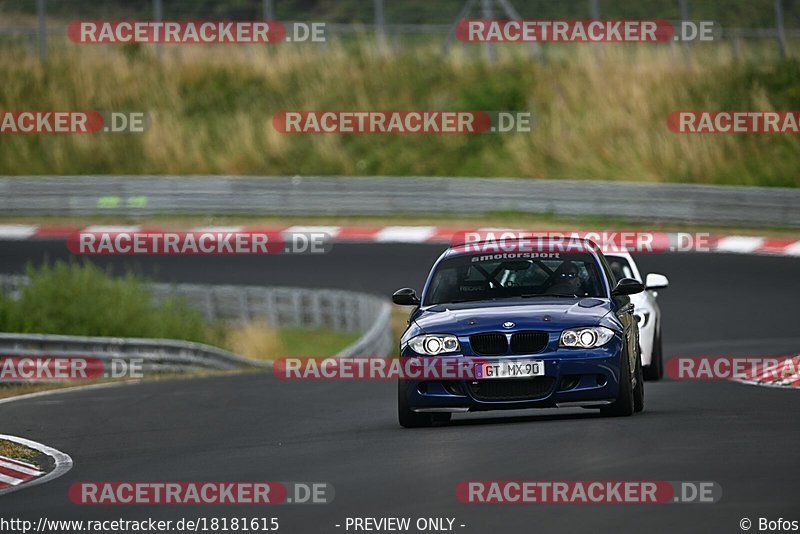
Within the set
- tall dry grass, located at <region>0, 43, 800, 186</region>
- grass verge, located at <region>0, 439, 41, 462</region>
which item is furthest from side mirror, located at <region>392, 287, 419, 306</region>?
tall dry grass, located at <region>0, 43, 800, 186</region>

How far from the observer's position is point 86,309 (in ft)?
78.8

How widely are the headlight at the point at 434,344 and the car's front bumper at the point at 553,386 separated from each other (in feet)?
0.74

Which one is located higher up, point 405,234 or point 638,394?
point 405,234

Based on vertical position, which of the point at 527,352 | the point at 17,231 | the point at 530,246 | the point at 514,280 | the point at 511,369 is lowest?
the point at 511,369

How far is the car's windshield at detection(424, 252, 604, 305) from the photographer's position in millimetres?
12891

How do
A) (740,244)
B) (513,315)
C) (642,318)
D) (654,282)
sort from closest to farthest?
1. (513,315)
2. (654,282)
3. (642,318)
4. (740,244)

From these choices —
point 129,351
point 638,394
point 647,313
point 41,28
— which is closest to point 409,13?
point 41,28

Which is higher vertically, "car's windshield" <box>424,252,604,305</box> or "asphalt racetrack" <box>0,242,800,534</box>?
"car's windshield" <box>424,252,604,305</box>

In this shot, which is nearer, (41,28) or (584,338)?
(584,338)

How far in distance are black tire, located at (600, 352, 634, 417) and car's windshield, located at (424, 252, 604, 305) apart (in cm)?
98

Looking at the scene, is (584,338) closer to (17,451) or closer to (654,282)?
(17,451)

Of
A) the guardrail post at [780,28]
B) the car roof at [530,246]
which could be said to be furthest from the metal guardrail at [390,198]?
the car roof at [530,246]

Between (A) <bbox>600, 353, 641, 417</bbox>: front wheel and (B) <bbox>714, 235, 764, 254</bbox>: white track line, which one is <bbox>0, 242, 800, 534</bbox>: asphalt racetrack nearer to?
(A) <bbox>600, 353, 641, 417</bbox>: front wheel

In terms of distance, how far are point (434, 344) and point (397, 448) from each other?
1143 mm
